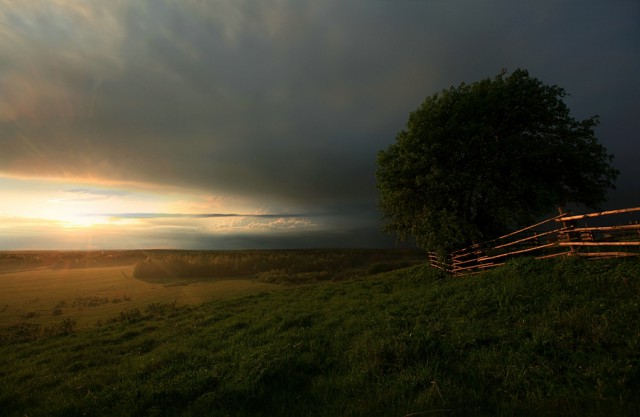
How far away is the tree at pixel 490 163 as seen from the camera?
18.3 meters

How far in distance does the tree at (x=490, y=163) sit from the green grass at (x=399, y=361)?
20.8 ft

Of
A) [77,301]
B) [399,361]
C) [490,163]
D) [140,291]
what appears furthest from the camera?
[140,291]

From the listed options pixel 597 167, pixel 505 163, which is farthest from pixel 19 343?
pixel 597 167

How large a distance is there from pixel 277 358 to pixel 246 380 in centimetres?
109

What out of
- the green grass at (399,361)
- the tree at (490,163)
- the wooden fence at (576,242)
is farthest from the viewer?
the tree at (490,163)

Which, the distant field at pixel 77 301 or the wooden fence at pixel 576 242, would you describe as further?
the distant field at pixel 77 301

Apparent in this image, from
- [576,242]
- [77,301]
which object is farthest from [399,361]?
[77,301]

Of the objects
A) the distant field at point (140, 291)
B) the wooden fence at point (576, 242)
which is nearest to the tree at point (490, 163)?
the wooden fence at point (576, 242)

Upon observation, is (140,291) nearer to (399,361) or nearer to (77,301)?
(77,301)

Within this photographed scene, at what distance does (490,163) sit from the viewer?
1894 cm

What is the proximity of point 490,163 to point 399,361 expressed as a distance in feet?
52.4

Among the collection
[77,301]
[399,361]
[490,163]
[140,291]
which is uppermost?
[490,163]

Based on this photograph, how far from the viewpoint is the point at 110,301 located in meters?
27.6

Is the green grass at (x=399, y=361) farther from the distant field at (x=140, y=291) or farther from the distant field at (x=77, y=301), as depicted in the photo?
the distant field at (x=140, y=291)
